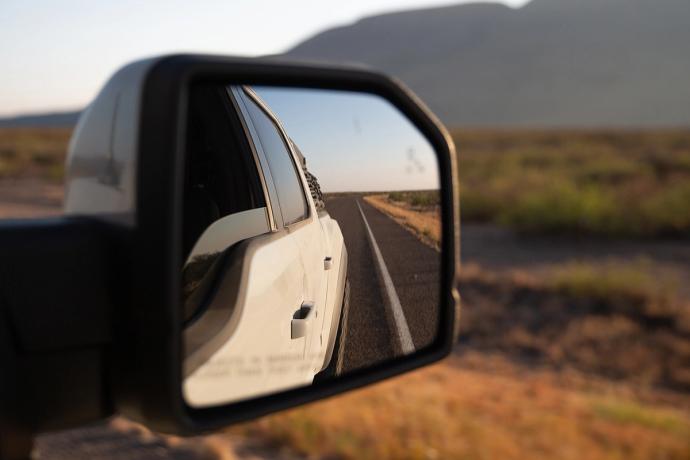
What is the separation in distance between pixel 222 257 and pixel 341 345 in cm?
34

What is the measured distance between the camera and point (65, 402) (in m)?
1.18

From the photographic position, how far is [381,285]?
1699 mm

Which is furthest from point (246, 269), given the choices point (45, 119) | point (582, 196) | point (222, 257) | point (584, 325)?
point (45, 119)

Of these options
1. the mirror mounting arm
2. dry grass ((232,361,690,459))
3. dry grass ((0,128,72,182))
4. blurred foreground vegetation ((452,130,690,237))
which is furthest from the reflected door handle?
dry grass ((0,128,72,182))

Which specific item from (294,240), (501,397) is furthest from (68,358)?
(501,397)

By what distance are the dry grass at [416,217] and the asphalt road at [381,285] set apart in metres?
0.01

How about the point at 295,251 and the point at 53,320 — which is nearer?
the point at 53,320

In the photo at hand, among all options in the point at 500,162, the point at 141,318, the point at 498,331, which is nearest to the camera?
the point at 141,318

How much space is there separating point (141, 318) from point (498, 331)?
1171 centimetres

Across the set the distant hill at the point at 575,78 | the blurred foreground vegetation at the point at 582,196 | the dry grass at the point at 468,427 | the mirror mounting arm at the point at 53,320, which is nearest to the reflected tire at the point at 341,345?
the mirror mounting arm at the point at 53,320

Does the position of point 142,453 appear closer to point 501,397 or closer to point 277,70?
point 501,397

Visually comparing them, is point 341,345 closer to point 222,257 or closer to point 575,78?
point 222,257

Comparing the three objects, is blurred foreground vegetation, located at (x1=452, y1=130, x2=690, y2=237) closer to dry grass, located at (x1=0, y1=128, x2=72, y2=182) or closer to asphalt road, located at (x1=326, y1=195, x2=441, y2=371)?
asphalt road, located at (x1=326, y1=195, x2=441, y2=371)

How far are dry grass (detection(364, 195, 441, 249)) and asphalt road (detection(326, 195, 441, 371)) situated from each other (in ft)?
0.05
